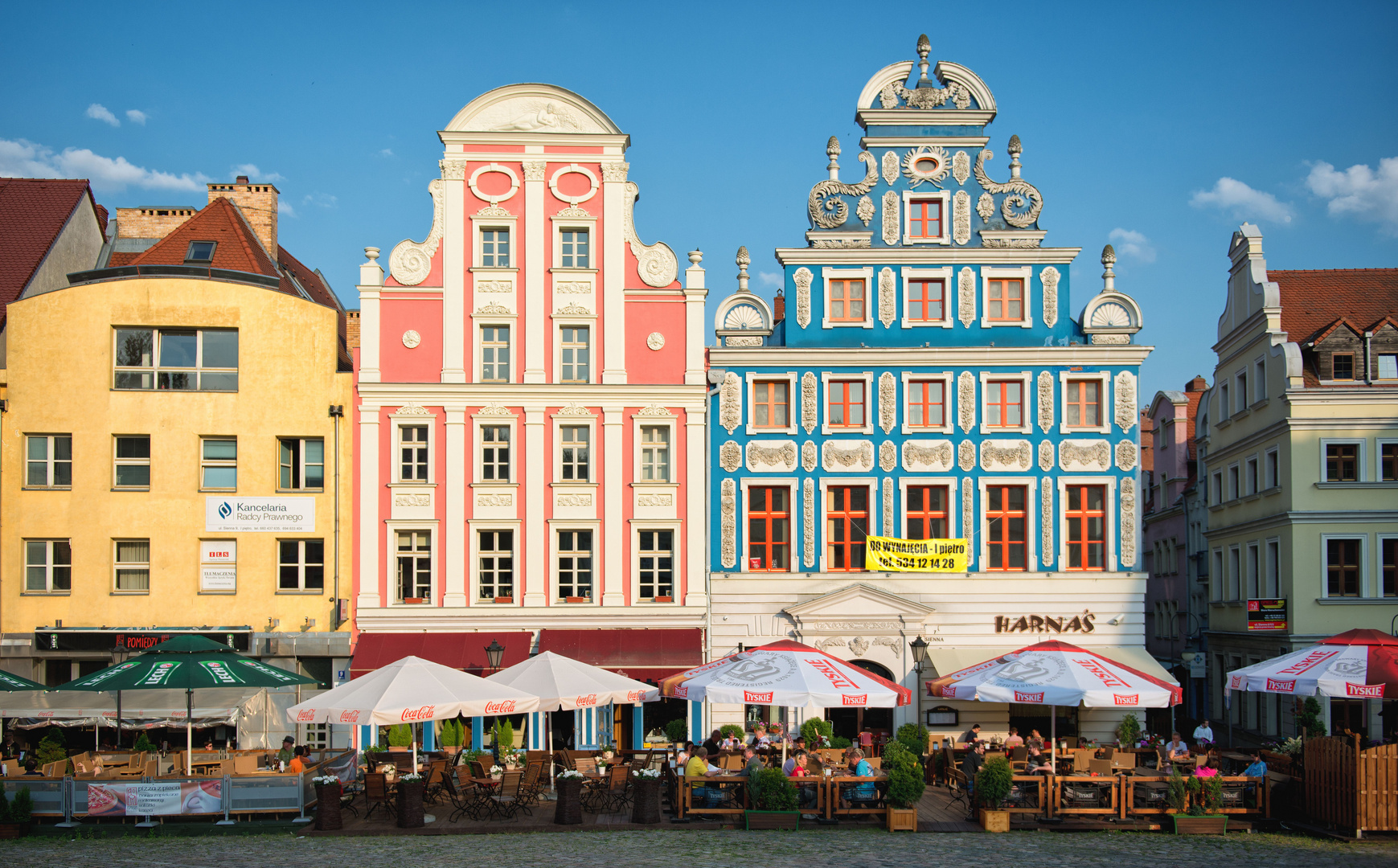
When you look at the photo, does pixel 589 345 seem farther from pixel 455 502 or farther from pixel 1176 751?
pixel 1176 751

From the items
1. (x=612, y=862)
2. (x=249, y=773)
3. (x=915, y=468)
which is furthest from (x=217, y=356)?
(x=612, y=862)

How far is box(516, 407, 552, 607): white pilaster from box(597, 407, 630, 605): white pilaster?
1381mm

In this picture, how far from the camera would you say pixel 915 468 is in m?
32.5

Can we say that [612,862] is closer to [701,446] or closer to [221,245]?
[701,446]

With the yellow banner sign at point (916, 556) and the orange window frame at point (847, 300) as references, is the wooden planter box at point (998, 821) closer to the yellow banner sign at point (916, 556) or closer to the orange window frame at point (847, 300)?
the yellow banner sign at point (916, 556)

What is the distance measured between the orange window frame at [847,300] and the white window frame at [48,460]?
697 inches

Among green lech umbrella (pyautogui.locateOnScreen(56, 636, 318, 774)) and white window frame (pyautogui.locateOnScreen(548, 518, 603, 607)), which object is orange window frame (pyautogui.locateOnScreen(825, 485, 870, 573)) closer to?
white window frame (pyautogui.locateOnScreen(548, 518, 603, 607))

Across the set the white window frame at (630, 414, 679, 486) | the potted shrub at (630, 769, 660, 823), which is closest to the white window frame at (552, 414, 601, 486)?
the white window frame at (630, 414, 679, 486)

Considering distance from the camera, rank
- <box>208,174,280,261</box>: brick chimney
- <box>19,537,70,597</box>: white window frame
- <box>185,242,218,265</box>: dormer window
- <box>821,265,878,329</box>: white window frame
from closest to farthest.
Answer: <box>19,537,70,597</box>: white window frame
<box>821,265,878,329</box>: white window frame
<box>185,242,218,265</box>: dormer window
<box>208,174,280,261</box>: brick chimney

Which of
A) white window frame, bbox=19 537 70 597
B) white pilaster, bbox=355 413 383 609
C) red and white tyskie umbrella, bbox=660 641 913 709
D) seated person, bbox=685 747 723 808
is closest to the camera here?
seated person, bbox=685 747 723 808

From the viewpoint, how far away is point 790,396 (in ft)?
108

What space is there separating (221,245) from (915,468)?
64.9ft

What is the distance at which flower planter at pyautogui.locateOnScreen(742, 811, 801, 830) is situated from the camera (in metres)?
20.2

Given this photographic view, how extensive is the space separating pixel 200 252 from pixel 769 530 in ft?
57.1
